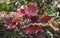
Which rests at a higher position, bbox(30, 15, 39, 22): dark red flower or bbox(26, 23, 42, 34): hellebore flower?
bbox(30, 15, 39, 22): dark red flower

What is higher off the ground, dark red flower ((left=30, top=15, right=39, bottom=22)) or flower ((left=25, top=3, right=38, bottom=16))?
flower ((left=25, top=3, right=38, bottom=16))

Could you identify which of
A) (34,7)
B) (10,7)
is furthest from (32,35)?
(10,7)

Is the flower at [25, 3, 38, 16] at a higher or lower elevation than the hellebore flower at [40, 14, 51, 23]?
higher

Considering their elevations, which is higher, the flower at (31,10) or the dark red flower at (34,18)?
the flower at (31,10)

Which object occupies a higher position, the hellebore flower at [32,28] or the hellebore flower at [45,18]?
the hellebore flower at [45,18]

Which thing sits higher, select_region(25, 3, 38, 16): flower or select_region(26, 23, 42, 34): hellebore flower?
select_region(25, 3, 38, 16): flower

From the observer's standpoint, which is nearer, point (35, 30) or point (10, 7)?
point (35, 30)

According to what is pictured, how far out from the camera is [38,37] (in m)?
0.82

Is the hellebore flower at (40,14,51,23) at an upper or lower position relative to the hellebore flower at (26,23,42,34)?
upper

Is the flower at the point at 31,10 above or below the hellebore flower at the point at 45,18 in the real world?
above

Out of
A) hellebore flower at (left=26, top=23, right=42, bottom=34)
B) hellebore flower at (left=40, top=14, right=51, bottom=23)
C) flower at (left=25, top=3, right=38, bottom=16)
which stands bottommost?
hellebore flower at (left=26, top=23, right=42, bottom=34)

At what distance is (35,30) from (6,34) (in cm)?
18

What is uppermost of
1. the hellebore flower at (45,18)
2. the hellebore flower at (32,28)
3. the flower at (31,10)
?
the flower at (31,10)

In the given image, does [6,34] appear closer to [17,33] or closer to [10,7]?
[17,33]
